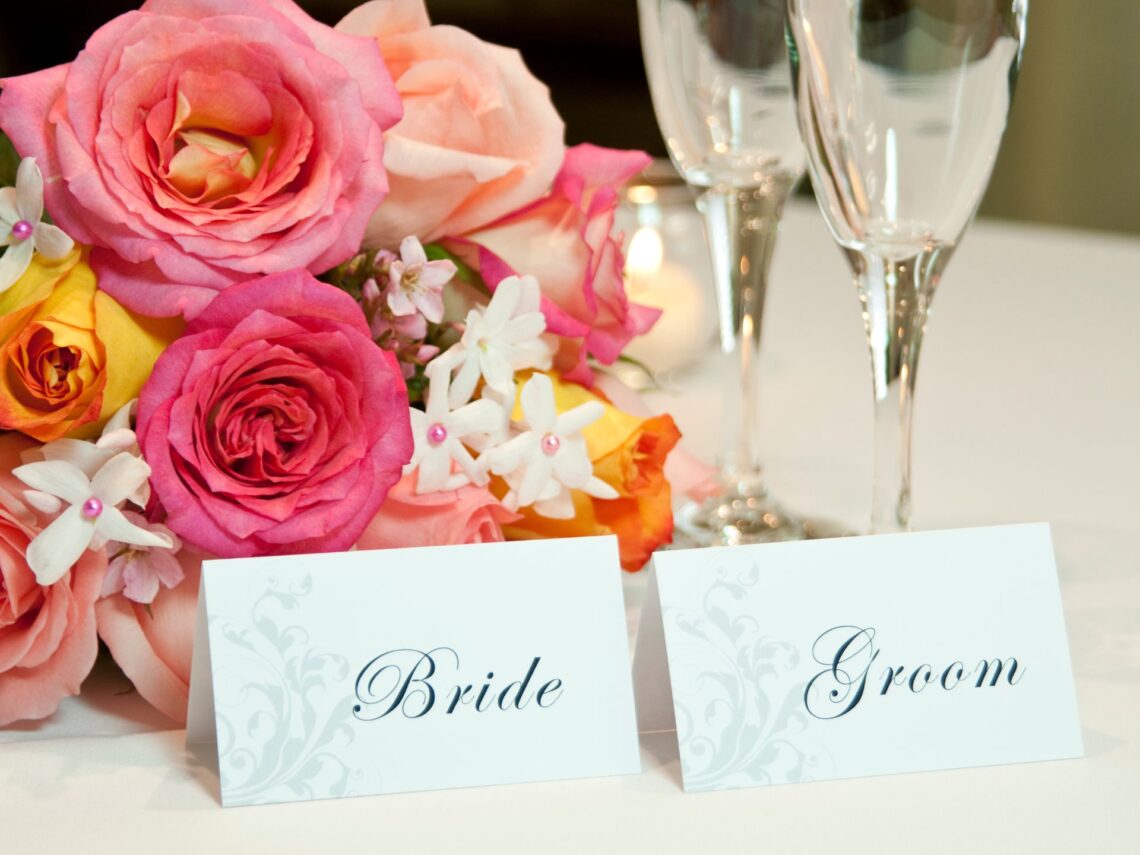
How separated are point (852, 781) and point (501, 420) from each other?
0.16m

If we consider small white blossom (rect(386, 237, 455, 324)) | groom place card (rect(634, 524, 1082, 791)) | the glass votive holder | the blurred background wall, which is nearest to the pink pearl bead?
small white blossom (rect(386, 237, 455, 324))

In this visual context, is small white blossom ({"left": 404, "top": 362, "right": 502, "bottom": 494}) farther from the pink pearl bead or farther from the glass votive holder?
the glass votive holder

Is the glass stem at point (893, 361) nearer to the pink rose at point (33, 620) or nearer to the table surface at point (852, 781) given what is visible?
the table surface at point (852, 781)

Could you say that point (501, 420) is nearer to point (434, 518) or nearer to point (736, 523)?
point (434, 518)

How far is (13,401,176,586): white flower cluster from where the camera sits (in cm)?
41

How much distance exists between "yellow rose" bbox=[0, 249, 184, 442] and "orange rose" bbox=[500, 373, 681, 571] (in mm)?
154

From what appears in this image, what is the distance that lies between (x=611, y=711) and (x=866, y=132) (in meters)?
0.20

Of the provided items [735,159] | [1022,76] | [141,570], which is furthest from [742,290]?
[1022,76]

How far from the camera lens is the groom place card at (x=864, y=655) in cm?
42

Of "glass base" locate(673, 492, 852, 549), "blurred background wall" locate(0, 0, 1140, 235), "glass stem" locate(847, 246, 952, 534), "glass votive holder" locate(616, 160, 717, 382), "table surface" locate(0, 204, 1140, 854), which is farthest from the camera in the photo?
"blurred background wall" locate(0, 0, 1140, 235)

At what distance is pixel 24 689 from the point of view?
0.44 m

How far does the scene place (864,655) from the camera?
43 centimetres

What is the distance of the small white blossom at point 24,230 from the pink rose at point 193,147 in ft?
0.03

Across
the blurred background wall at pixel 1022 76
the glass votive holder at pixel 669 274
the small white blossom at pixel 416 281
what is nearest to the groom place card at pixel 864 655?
the small white blossom at pixel 416 281
